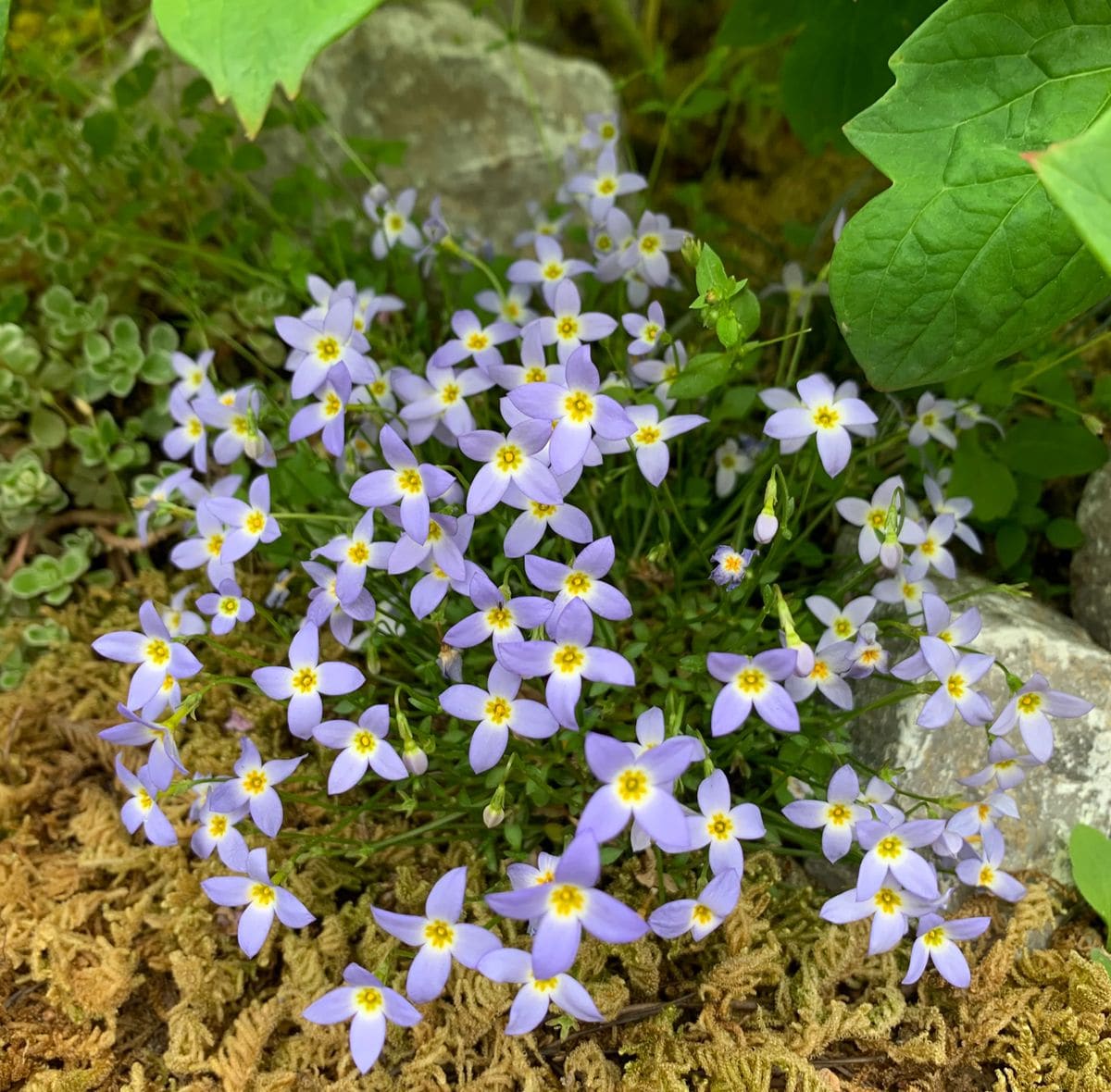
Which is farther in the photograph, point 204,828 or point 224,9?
point 204,828

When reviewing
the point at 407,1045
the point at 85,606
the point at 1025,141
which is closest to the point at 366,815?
the point at 407,1045

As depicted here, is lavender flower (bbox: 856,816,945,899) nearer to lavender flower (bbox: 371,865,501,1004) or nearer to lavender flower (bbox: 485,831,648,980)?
lavender flower (bbox: 485,831,648,980)

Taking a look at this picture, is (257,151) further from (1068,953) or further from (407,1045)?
(1068,953)

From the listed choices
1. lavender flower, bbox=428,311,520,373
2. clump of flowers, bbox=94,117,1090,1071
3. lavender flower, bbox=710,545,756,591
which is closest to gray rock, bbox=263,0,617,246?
clump of flowers, bbox=94,117,1090,1071

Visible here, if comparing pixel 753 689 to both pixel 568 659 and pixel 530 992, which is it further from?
pixel 530 992

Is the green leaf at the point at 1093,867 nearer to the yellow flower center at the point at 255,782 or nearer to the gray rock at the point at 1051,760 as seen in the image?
the gray rock at the point at 1051,760

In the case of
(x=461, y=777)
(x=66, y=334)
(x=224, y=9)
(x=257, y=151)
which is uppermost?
(x=224, y=9)

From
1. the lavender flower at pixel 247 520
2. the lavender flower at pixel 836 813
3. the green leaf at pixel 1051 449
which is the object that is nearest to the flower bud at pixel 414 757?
the lavender flower at pixel 247 520
